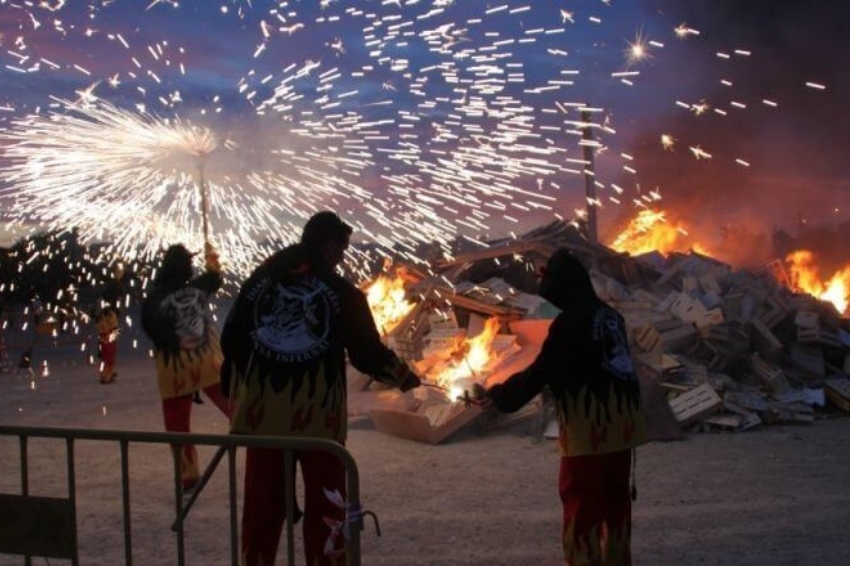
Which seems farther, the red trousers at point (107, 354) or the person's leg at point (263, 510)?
the red trousers at point (107, 354)

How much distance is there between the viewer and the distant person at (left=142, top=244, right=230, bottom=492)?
6.62 m

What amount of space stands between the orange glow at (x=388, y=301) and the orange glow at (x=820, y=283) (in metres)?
8.92

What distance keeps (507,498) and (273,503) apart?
3.39 m

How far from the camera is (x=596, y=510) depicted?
4094mm

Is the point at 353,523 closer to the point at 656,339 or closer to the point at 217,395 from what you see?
the point at 217,395

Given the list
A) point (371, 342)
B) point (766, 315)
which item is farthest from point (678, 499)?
point (766, 315)

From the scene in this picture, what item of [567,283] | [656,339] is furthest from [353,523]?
[656,339]

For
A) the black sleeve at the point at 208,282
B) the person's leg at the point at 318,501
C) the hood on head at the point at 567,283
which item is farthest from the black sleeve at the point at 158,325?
the hood on head at the point at 567,283

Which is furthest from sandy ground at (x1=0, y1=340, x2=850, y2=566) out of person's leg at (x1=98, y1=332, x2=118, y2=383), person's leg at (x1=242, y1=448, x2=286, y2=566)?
person's leg at (x1=98, y1=332, x2=118, y2=383)

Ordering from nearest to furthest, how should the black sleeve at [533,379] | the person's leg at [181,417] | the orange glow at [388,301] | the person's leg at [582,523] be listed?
1. the person's leg at [582,523]
2. the black sleeve at [533,379]
3. the person's leg at [181,417]
4. the orange glow at [388,301]

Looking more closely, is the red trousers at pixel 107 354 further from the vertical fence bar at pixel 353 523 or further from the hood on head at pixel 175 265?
the vertical fence bar at pixel 353 523

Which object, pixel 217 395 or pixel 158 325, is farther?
pixel 217 395

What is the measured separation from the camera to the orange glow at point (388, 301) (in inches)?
541

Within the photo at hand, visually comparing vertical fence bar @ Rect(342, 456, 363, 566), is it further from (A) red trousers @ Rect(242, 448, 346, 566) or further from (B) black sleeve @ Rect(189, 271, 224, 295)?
(B) black sleeve @ Rect(189, 271, 224, 295)
